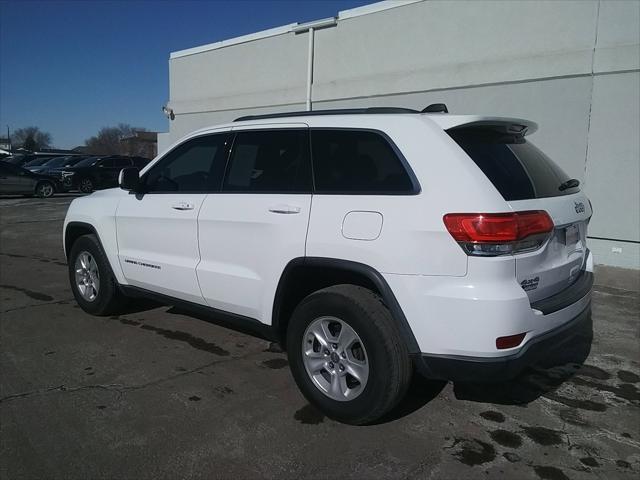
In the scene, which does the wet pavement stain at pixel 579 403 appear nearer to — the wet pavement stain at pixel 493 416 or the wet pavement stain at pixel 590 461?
the wet pavement stain at pixel 493 416

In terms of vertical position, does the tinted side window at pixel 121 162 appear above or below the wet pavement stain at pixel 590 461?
above

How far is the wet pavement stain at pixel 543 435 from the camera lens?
3102 mm

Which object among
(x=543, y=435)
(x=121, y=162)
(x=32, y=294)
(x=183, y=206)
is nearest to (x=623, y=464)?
(x=543, y=435)

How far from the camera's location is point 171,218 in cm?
426

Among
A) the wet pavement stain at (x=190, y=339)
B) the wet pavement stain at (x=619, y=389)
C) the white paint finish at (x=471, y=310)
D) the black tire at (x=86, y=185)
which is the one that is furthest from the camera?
the black tire at (x=86, y=185)

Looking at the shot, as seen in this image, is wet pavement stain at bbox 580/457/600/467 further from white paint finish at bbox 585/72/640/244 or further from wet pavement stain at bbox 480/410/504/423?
white paint finish at bbox 585/72/640/244

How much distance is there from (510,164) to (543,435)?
Answer: 1.65m

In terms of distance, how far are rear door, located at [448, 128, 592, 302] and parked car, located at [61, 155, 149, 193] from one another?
20.9 meters

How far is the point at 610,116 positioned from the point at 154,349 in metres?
7.43

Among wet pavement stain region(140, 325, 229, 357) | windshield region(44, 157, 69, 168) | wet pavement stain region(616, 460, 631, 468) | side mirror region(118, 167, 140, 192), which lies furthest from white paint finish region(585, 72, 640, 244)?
windshield region(44, 157, 69, 168)

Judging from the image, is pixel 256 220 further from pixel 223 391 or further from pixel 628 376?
pixel 628 376

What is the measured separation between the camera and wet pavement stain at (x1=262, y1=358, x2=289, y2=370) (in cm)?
414

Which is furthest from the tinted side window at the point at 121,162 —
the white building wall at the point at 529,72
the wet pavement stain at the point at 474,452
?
the wet pavement stain at the point at 474,452

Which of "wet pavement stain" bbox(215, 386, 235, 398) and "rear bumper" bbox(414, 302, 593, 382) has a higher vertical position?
"rear bumper" bbox(414, 302, 593, 382)
